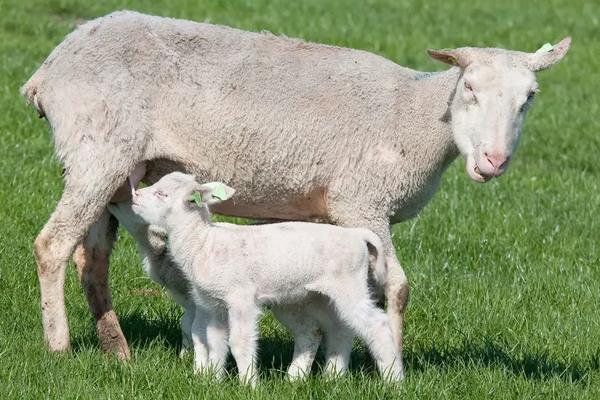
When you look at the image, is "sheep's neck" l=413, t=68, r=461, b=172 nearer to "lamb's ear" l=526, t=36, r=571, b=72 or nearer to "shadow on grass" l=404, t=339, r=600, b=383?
"lamb's ear" l=526, t=36, r=571, b=72

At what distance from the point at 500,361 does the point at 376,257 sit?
92 cm

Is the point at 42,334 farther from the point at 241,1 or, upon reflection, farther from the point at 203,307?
the point at 241,1

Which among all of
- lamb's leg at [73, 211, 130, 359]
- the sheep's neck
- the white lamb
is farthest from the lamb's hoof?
the sheep's neck

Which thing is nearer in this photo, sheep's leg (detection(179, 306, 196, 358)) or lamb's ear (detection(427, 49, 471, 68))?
lamb's ear (detection(427, 49, 471, 68))

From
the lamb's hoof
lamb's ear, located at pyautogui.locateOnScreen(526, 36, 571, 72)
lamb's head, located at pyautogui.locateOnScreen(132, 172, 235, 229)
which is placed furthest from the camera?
the lamb's hoof

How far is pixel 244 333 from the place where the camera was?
5750 millimetres

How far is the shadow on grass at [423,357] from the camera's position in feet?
20.9

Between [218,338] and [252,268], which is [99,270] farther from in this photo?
[252,268]

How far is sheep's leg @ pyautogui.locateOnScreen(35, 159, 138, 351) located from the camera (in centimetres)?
624

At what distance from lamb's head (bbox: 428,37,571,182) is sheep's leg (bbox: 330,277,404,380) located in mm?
805

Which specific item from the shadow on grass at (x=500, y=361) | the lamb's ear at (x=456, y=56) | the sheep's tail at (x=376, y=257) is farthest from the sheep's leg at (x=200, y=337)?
the lamb's ear at (x=456, y=56)

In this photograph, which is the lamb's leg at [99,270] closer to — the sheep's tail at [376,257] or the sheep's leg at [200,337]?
the sheep's leg at [200,337]

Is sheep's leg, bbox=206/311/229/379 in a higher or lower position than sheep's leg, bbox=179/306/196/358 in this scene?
higher

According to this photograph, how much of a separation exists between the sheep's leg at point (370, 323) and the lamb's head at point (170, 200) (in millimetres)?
769
